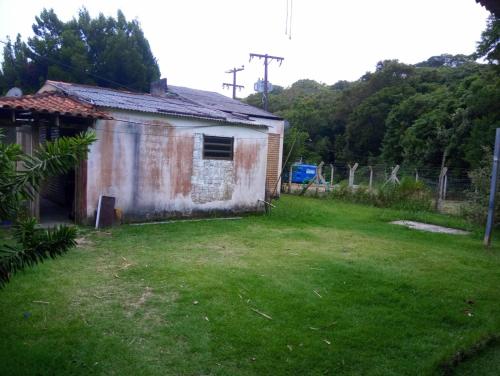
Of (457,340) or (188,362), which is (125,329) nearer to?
(188,362)

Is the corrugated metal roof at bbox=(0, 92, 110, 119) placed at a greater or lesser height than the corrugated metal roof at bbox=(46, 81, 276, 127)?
lesser

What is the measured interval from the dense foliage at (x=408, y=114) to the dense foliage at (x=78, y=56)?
11.8m

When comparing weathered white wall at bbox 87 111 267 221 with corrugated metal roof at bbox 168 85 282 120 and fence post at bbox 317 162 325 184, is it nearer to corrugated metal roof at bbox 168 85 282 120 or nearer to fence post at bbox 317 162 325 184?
corrugated metal roof at bbox 168 85 282 120

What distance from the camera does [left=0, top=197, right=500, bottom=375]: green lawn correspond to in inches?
139

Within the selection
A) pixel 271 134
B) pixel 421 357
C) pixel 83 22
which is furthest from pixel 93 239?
pixel 83 22

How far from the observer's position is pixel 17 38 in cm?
2755

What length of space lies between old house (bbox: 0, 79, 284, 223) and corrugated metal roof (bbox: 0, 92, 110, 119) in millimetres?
18

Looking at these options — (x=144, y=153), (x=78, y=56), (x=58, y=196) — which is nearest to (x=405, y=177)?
(x=144, y=153)

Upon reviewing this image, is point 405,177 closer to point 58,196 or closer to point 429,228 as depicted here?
point 429,228

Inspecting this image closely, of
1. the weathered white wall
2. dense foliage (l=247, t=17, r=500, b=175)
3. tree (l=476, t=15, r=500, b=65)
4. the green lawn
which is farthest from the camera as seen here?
dense foliage (l=247, t=17, r=500, b=175)

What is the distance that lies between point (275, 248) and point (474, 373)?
461 centimetres

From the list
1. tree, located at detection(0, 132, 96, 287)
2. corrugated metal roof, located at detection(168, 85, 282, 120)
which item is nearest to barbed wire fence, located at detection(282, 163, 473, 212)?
corrugated metal roof, located at detection(168, 85, 282, 120)

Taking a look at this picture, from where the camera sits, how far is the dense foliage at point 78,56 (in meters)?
25.5

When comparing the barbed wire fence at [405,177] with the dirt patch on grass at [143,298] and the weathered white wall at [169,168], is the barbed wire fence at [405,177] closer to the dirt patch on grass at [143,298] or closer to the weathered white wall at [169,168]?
the weathered white wall at [169,168]
